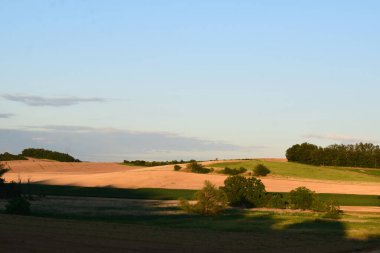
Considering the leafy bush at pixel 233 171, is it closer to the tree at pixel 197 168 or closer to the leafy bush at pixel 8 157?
the tree at pixel 197 168

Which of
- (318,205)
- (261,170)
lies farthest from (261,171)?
(318,205)

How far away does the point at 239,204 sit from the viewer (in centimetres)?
5656

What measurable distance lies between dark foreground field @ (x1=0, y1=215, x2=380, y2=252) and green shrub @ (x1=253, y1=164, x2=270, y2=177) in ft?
182

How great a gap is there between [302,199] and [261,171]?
34126mm

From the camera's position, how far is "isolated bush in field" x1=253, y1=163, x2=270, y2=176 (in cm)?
8856

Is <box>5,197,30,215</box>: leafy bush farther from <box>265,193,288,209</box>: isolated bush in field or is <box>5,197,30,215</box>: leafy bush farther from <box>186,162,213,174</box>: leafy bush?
<box>186,162,213,174</box>: leafy bush

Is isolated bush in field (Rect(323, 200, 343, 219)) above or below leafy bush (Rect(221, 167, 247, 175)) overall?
below

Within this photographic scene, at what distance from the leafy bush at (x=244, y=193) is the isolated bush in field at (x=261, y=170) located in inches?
1266

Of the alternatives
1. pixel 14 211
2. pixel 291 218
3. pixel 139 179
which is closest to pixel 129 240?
pixel 14 211

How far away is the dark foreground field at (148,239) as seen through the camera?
21.7 m

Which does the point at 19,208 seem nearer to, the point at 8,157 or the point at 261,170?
the point at 261,170

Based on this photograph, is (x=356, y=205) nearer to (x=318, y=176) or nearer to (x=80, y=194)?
(x=80, y=194)

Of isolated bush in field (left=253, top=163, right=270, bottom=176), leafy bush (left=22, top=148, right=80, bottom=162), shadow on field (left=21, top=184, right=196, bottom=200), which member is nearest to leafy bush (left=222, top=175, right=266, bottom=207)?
shadow on field (left=21, top=184, right=196, bottom=200)

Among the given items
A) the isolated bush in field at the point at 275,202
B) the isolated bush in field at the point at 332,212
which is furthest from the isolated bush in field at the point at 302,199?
the isolated bush in field at the point at 332,212
